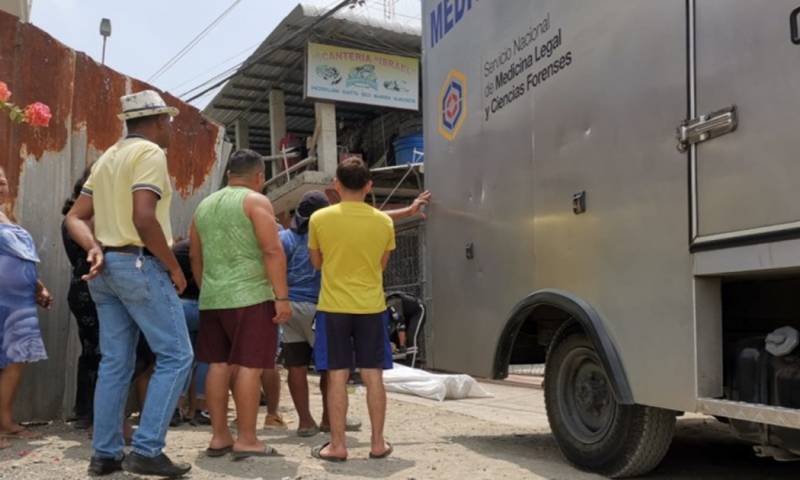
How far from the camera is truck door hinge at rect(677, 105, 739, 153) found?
302cm

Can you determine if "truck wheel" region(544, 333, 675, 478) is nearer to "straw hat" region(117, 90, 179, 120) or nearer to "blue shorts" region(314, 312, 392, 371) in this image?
"blue shorts" region(314, 312, 392, 371)

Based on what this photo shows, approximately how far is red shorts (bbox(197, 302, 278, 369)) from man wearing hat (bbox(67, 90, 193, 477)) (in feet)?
1.12

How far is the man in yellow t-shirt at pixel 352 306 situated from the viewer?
4.14 metres

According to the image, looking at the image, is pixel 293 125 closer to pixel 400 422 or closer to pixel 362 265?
pixel 400 422

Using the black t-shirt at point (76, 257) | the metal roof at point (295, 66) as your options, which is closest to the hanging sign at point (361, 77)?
the metal roof at point (295, 66)

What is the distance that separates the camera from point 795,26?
108 inches

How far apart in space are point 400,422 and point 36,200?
312cm

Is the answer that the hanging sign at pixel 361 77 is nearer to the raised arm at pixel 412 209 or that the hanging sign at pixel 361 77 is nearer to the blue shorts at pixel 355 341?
the raised arm at pixel 412 209

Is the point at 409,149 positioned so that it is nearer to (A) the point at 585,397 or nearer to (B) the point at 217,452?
(A) the point at 585,397

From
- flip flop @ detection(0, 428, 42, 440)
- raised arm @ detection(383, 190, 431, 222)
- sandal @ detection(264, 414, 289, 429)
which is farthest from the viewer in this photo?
sandal @ detection(264, 414, 289, 429)

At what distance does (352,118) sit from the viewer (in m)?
15.3

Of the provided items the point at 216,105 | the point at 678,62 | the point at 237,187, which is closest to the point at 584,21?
the point at 678,62

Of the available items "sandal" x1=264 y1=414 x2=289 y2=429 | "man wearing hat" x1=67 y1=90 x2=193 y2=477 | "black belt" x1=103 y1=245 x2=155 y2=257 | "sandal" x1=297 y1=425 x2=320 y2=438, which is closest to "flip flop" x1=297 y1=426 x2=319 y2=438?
"sandal" x1=297 y1=425 x2=320 y2=438

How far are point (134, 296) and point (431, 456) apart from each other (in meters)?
1.98
